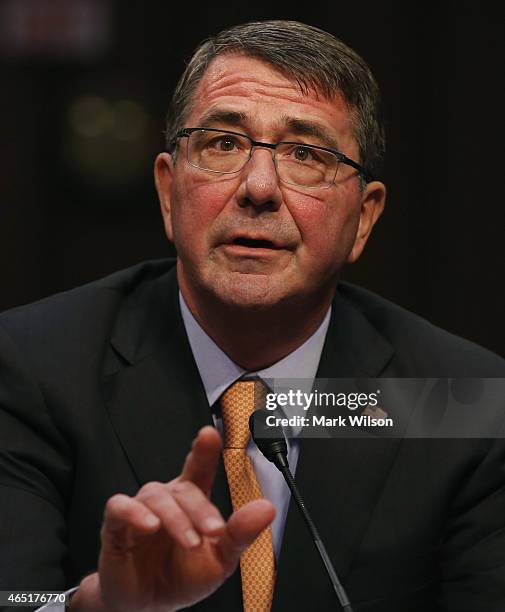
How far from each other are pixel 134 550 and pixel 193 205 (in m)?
0.66

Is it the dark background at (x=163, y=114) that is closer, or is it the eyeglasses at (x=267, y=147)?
the eyeglasses at (x=267, y=147)

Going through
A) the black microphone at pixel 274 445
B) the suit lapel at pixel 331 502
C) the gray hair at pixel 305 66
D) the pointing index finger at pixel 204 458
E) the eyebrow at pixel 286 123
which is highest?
the gray hair at pixel 305 66

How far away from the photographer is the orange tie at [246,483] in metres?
1.57

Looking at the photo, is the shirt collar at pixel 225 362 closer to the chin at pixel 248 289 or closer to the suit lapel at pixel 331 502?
the suit lapel at pixel 331 502

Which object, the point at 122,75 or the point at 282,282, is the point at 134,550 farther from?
the point at 122,75

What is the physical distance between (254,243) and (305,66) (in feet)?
1.06

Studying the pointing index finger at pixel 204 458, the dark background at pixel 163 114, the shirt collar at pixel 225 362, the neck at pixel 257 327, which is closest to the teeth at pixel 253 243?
the neck at pixel 257 327

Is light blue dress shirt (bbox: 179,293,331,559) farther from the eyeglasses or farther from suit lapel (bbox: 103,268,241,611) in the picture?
the eyeglasses

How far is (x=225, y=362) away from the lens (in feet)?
5.87

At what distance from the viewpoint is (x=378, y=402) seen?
179 cm

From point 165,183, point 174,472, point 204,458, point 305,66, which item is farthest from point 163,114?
point 204,458

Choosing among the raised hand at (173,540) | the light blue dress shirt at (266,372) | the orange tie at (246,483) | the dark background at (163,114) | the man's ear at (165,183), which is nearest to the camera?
the raised hand at (173,540)

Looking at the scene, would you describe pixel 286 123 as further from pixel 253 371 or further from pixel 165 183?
pixel 253 371

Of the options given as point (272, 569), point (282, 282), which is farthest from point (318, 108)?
point (272, 569)
